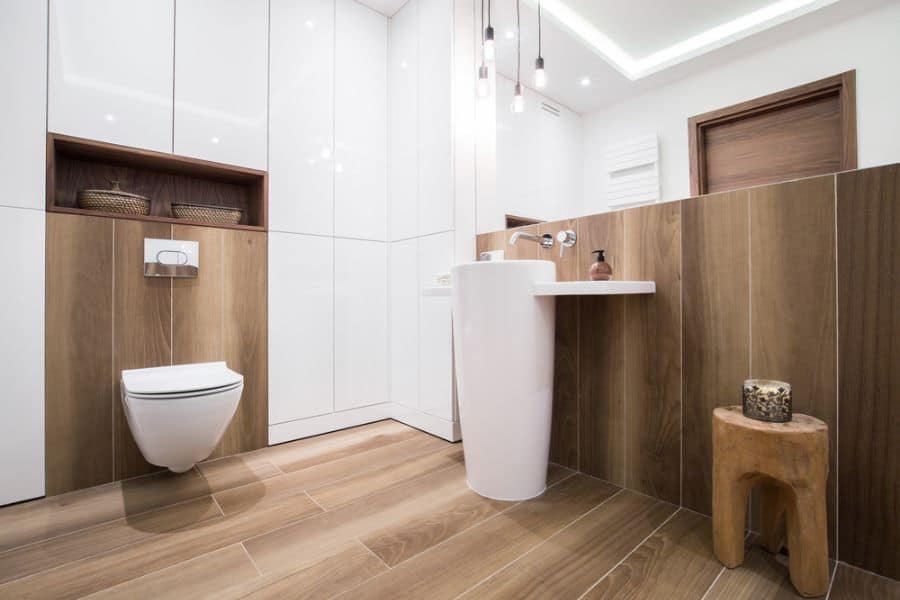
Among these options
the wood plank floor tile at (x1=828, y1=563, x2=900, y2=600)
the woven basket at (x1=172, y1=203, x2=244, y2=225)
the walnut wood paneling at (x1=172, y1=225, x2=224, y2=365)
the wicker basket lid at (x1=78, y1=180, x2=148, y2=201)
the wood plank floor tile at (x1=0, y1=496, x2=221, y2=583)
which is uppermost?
the wicker basket lid at (x1=78, y1=180, x2=148, y2=201)

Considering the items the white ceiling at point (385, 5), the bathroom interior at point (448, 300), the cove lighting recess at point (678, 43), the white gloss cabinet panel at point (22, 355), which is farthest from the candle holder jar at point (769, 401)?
the white ceiling at point (385, 5)

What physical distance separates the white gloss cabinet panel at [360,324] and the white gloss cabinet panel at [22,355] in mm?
1105

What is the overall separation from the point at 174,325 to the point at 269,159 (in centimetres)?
87

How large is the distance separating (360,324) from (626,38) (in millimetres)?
1949

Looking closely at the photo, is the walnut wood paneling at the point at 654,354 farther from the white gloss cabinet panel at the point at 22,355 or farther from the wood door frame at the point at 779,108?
the white gloss cabinet panel at the point at 22,355

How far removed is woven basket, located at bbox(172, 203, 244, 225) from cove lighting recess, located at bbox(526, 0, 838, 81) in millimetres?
1792

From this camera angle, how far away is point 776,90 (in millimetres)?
1490

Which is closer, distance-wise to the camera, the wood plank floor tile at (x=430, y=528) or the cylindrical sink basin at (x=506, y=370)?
the wood plank floor tile at (x=430, y=528)

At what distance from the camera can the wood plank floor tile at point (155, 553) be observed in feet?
3.20

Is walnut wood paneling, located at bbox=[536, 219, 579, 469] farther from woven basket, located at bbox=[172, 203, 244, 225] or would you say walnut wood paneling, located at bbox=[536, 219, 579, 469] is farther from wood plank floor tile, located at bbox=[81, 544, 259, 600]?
woven basket, located at bbox=[172, 203, 244, 225]

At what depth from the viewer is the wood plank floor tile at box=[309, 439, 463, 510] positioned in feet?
4.71

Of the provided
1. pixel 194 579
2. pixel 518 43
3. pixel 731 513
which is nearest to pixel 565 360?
pixel 731 513

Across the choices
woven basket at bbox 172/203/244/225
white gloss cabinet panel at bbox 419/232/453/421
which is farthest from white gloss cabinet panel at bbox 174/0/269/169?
white gloss cabinet panel at bbox 419/232/453/421

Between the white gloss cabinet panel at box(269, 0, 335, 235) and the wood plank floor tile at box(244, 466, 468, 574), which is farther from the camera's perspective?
the white gloss cabinet panel at box(269, 0, 335, 235)
